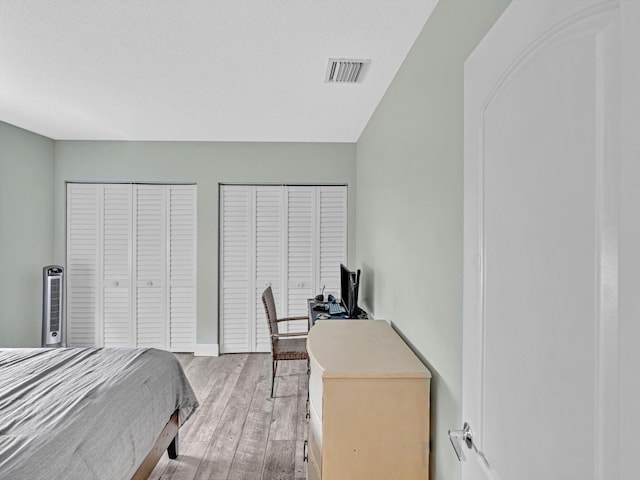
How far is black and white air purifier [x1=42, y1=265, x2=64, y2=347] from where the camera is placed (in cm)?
413

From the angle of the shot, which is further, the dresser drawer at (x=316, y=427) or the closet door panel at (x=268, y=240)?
the closet door panel at (x=268, y=240)

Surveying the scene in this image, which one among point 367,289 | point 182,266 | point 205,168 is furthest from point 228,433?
point 205,168

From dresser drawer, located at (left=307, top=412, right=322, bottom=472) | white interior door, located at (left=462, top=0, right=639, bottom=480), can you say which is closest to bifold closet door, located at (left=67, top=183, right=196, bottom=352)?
dresser drawer, located at (left=307, top=412, right=322, bottom=472)

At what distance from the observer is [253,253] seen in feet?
15.0

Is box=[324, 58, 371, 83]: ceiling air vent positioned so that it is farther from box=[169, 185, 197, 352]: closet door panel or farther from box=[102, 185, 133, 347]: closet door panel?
box=[102, 185, 133, 347]: closet door panel

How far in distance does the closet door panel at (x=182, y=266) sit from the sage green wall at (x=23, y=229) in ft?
4.54

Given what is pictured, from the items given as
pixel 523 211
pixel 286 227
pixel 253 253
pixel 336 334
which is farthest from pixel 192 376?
pixel 523 211

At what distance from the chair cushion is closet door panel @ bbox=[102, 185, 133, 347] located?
2224 millimetres

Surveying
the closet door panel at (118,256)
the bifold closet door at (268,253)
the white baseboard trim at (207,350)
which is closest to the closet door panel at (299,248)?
the bifold closet door at (268,253)

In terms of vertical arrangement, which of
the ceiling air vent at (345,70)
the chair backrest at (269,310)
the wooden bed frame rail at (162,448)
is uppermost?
the ceiling air vent at (345,70)

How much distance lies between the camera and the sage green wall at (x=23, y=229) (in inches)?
151

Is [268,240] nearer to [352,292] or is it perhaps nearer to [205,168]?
[205,168]

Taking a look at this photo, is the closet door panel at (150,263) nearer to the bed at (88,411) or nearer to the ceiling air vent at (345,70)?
the bed at (88,411)

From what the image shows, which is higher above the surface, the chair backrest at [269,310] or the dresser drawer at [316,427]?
the chair backrest at [269,310]
